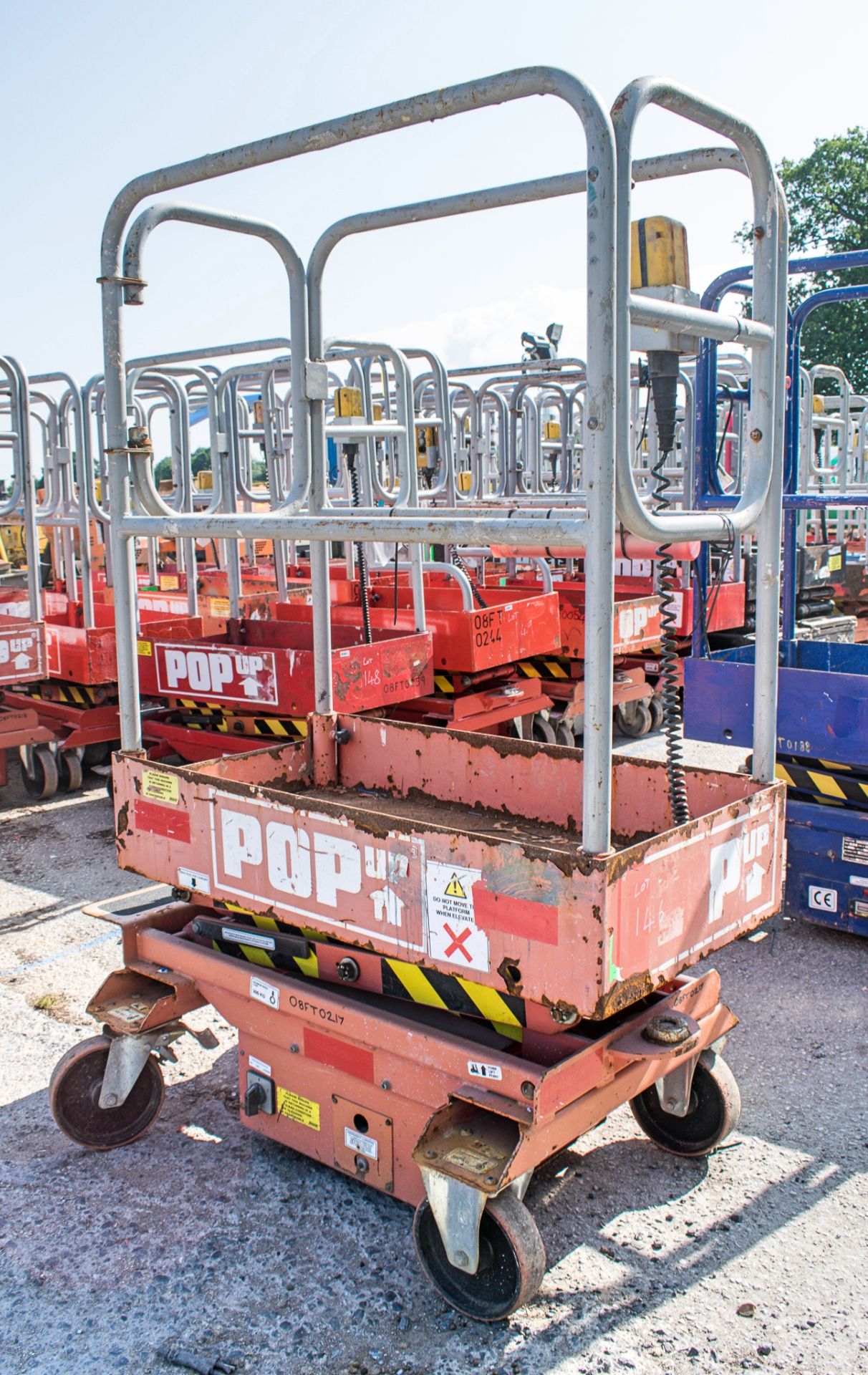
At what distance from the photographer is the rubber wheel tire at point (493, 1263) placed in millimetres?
2473

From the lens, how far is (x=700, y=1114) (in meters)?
3.19

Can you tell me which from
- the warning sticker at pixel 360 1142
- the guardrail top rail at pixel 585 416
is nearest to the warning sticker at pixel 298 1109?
the warning sticker at pixel 360 1142

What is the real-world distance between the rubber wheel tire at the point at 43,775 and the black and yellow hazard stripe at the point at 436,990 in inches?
171

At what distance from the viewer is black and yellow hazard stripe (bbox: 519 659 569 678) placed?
25.3 feet

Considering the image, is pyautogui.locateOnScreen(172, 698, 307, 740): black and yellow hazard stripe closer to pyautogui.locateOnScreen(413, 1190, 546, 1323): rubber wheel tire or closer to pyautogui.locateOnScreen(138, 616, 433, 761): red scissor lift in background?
pyautogui.locateOnScreen(138, 616, 433, 761): red scissor lift in background

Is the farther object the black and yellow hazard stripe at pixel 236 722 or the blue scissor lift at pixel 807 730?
the black and yellow hazard stripe at pixel 236 722

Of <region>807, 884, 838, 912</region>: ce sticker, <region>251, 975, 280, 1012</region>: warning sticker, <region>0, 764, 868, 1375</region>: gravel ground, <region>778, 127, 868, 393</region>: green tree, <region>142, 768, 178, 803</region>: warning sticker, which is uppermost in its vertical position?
<region>778, 127, 868, 393</region>: green tree

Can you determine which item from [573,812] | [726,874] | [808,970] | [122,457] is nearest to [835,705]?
[808,970]

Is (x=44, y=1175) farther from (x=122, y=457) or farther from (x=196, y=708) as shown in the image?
(x=196, y=708)

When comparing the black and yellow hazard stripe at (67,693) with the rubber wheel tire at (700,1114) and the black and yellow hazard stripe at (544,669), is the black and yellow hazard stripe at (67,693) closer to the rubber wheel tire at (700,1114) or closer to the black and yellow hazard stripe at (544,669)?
the black and yellow hazard stripe at (544,669)

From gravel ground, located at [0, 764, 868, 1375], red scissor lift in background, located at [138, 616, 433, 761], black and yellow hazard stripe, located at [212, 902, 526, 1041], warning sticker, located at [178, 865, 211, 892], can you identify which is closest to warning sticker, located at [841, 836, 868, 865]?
gravel ground, located at [0, 764, 868, 1375]

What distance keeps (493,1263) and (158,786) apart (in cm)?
152

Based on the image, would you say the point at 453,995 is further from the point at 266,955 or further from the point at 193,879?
the point at 193,879

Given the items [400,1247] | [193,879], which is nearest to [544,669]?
[193,879]
